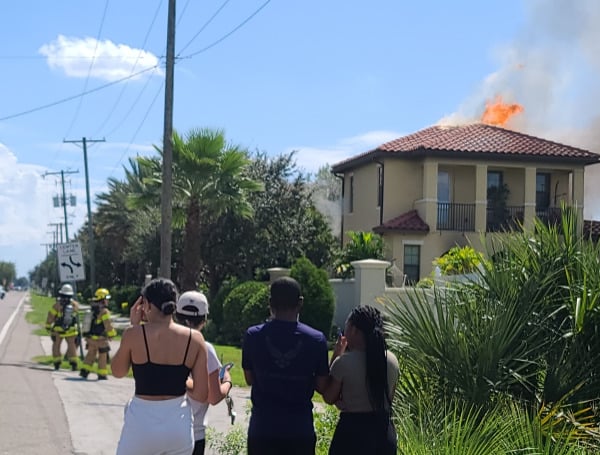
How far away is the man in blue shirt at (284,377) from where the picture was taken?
498 centimetres

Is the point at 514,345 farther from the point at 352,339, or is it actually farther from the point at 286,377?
the point at 286,377

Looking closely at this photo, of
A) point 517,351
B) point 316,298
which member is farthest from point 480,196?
point 517,351

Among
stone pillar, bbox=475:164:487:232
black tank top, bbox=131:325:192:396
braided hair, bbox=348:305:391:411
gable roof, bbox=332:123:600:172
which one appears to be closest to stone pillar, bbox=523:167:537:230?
gable roof, bbox=332:123:600:172

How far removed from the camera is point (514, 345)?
276 inches

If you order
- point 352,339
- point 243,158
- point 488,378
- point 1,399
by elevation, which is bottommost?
point 1,399

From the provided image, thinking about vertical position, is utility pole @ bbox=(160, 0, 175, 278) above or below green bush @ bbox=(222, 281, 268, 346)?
above

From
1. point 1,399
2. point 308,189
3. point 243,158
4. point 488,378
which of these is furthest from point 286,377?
point 308,189

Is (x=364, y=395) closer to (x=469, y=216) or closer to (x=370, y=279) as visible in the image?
(x=370, y=279)

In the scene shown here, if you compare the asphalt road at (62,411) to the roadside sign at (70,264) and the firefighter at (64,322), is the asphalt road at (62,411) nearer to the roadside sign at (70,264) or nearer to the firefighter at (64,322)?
the firefighter at (64,322)

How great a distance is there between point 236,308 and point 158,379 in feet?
70.0

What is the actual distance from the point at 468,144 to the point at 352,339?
27.4 metres

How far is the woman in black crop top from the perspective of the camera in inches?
191

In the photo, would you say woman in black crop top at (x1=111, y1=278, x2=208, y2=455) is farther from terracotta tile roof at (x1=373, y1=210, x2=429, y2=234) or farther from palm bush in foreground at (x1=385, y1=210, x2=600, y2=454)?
terracotta tile roof at (x1=373, y1=210, x2=429, y2=234)

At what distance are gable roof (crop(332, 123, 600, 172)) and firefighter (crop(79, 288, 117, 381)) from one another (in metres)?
17.1
